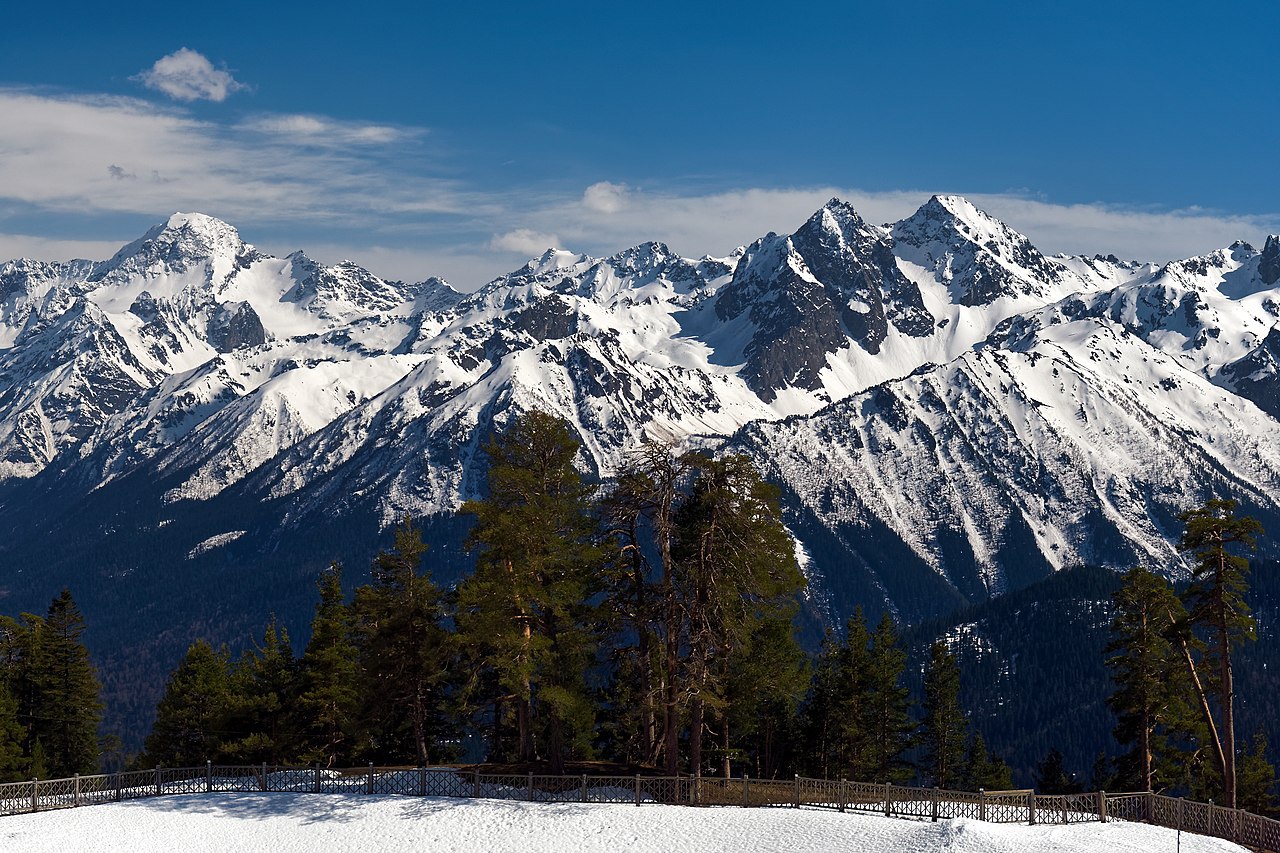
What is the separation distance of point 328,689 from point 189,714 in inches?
539

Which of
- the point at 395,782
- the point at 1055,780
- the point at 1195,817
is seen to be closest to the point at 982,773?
the point at 1055,780

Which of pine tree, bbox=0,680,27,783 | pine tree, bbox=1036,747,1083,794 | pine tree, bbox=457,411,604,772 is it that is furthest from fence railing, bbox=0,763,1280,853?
pine tree, bbox=1036,747,1083,794

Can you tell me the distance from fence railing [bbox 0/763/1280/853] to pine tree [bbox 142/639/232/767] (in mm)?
19318

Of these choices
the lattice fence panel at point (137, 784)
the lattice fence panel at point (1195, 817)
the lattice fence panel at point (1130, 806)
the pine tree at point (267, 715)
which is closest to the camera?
the lattice fence panel at point (1195, 817)

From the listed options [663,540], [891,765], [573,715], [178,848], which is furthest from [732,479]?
[891,765]

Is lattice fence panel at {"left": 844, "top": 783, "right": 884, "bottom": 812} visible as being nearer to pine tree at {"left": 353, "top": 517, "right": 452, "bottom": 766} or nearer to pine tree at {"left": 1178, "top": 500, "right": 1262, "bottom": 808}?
pine tree at {"left": 1178, "top": 500, "right": 1262, "bottom": 808}

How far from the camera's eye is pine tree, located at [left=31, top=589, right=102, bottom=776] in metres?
87.7

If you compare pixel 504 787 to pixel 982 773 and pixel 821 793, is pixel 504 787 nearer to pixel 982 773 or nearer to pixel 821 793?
pixel 821 793

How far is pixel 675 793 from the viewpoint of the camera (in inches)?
2253

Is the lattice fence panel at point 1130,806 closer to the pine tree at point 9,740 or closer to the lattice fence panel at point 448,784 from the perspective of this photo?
the lattice fence panel at point 448,784

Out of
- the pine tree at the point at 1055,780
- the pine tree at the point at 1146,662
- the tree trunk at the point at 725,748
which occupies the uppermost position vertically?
the pine tree at the point at 1146,662

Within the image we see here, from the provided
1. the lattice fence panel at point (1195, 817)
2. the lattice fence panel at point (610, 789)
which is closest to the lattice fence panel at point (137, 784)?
the lattice fence panel at point (610, 789)

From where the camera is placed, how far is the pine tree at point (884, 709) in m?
83.6

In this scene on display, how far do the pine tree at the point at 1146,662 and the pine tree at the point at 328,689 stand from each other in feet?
130
